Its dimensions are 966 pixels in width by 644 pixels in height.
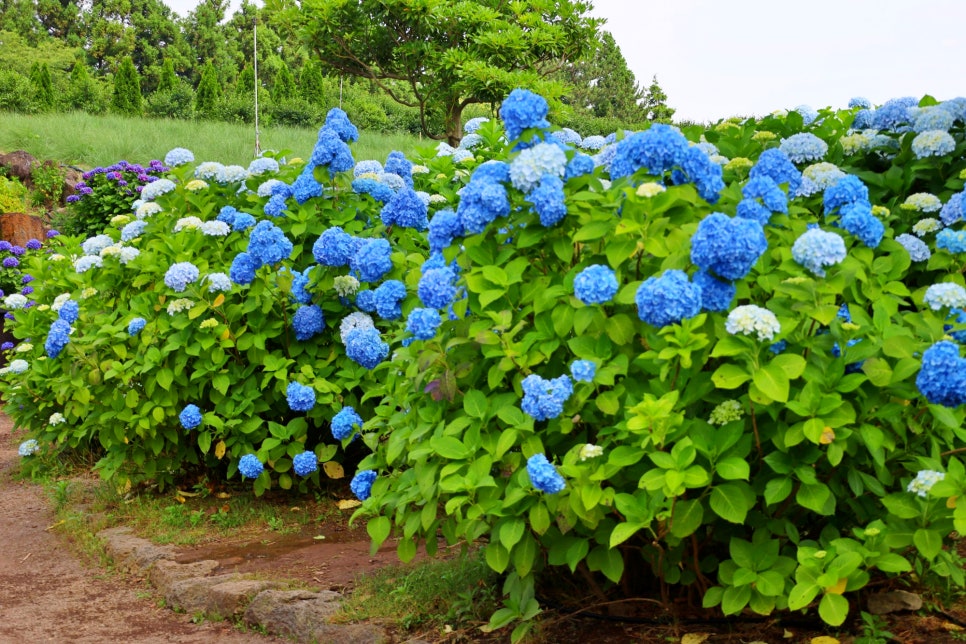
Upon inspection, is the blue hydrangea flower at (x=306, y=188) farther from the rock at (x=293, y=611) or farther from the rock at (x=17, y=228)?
the rock at (x=17, y=228)

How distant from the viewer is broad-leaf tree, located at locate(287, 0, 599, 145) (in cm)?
1725

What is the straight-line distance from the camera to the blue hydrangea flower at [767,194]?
2859 millimetres

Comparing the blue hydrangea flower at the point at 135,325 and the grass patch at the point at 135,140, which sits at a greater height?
the grass patch at the point at 135,140

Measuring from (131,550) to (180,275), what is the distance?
135 centimetres

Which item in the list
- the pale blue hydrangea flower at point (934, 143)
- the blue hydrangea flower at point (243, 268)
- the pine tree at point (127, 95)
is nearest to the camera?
the pale blue hydrangea flower at point (934, 143)

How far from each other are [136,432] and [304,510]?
3.23 feet

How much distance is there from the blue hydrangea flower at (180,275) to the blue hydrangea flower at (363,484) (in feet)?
5.77

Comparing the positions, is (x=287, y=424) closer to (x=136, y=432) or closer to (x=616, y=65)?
(x=136, y=432)

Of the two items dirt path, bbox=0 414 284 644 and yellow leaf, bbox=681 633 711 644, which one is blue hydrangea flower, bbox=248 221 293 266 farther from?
yellow leaf, bbox=681 633 711 644

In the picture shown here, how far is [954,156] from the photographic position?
4133mm

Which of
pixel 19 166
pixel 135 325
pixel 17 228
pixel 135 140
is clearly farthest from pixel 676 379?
pixel 135 140

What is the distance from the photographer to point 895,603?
2834mm

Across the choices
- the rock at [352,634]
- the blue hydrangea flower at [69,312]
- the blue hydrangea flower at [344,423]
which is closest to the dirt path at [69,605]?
the rock at [352,634]

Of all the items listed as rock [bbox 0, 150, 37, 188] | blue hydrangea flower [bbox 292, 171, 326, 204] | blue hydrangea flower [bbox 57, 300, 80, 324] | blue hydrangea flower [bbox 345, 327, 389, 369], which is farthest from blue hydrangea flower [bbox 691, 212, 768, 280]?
rock [bbox 0, 150, 37, 188]
